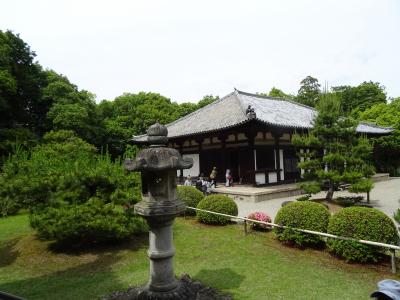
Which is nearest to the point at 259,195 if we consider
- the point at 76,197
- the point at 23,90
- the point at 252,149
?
the point at 252,149

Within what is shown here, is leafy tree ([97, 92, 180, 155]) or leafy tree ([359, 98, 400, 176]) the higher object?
leafy tree ([97, 92, 180, 155])

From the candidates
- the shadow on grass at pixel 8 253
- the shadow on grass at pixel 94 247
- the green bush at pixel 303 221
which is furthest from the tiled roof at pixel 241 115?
the shadow on grass at pixel 8 253

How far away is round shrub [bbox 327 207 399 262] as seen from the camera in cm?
602

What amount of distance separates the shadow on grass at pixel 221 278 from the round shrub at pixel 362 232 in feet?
7.80

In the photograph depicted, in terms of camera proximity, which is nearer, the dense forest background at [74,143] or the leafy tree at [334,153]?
the dense forest background at [74,143]

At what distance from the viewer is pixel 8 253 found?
25.9ft

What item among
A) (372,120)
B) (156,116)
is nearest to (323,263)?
(372,120)

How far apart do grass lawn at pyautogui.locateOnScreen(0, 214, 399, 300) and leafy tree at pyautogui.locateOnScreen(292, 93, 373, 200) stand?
4628mm

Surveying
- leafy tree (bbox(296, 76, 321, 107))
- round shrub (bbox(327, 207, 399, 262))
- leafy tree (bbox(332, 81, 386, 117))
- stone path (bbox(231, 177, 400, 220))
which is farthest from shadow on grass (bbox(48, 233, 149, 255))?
leafy tree (bbox(296, 76, 321, 107))

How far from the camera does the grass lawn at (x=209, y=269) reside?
17.2ft

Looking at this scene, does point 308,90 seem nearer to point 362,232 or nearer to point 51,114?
point 51,114

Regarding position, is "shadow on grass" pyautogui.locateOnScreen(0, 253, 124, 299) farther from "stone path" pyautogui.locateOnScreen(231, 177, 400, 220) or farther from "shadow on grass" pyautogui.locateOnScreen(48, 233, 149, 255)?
"stone path" pyautogui.locateOnScreen(231, 177, 400, 220)

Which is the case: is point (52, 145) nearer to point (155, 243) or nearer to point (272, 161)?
point (272, 161)

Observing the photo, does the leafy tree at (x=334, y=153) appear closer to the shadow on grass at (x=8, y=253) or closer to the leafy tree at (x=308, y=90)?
the shadow on grass at (x=8, y=253)
